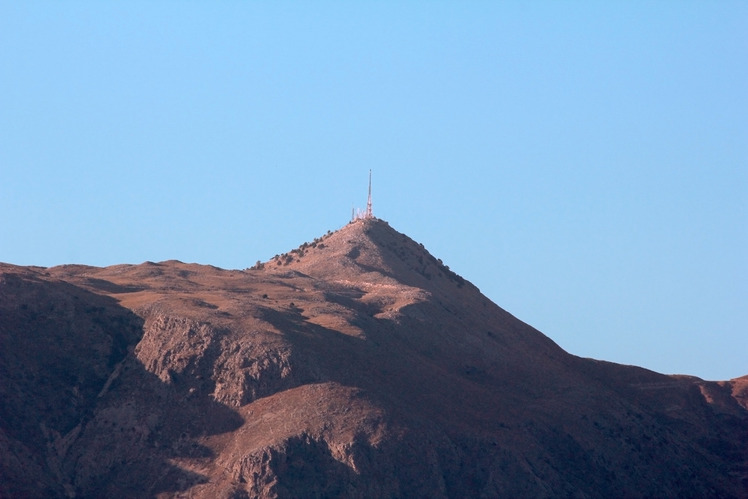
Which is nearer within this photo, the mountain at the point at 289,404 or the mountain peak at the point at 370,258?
the mountain at the point at 289,404

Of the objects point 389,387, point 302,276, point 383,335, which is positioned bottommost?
point 389,387

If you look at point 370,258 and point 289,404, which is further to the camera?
point 370,258

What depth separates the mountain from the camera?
57.5m

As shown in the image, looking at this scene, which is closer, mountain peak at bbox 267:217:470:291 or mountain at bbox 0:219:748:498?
mountain at bbox 0:219:748:498

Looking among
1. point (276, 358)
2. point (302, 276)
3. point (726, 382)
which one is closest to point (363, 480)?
point (276, 358)

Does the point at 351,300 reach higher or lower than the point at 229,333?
higher

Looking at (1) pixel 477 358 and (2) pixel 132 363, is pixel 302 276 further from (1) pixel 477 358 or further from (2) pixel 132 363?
(2) pixel 132 363

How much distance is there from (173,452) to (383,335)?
61.8 ft

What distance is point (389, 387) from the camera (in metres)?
66.2

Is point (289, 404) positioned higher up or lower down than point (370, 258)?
lower down

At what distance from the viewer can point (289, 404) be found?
60.8 m

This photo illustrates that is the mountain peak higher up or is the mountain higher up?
the mountain peak

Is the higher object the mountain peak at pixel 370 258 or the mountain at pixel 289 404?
the mountain peak at pixel 370 258

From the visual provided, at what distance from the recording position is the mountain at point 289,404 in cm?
5749
